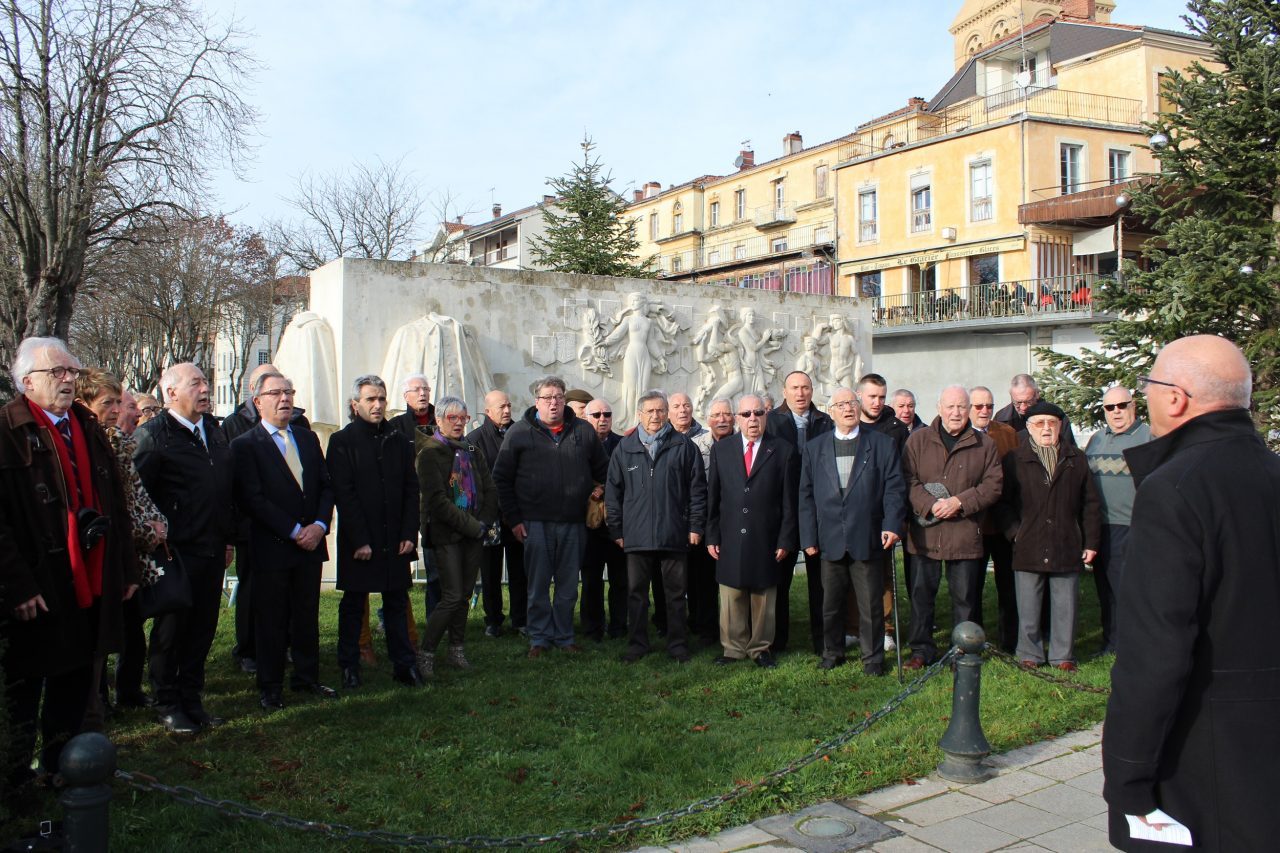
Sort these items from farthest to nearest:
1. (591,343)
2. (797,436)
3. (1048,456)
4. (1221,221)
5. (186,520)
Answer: (591,343) < (1221,221) < (797,436) < (1048,456) < (186,520)

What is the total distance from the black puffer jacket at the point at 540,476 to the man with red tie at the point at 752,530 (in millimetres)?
1058

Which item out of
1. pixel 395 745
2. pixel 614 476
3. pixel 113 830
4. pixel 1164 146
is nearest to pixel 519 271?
pixel 614 476

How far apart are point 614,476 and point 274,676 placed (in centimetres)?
290

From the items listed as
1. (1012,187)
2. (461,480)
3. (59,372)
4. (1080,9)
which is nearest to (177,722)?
(59,372)

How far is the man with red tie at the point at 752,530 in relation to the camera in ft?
24.1

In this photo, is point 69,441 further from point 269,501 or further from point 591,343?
point 591,343

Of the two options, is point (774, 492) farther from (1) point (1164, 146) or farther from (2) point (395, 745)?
(1) point (1164, 146)

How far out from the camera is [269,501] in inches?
239

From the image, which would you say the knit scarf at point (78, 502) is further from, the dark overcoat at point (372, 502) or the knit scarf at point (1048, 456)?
the knit scarf at point (1048, 456)

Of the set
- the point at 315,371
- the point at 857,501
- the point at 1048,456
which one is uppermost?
the point at 315,371

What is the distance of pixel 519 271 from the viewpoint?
12477 mm

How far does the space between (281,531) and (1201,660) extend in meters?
4.93

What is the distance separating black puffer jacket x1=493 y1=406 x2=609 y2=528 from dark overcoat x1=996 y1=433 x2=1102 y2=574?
124 inches

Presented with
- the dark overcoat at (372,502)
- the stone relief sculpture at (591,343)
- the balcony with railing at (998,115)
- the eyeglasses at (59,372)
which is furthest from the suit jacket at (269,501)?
the balcony with railing at (998,115)
